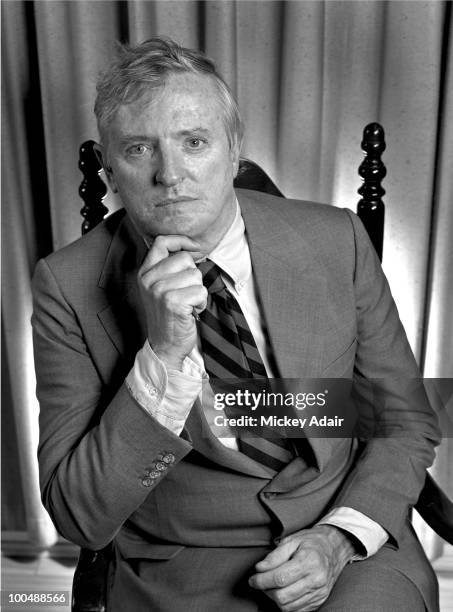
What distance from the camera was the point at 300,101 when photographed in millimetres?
1935

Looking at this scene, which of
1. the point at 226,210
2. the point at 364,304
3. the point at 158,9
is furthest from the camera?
the point at 158,9

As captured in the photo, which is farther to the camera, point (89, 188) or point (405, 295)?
point (405, 295)

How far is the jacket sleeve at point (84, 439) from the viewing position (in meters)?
1.20

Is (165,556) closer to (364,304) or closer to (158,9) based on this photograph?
(364,304)

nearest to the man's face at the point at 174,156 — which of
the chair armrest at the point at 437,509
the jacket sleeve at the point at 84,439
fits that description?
the jacket sleeve at the point at 84,439

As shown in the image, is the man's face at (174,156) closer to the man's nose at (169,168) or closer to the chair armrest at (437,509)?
the man's nose at (169,168)

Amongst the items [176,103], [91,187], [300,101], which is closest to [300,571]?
[176,103]

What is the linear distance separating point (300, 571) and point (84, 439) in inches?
15.7

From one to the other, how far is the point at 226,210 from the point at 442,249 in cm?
90

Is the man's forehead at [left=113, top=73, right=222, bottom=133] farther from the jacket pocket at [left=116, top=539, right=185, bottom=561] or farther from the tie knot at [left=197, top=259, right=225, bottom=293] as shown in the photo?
the jacket pocket at [left=116, top=539, right=185, bottom=561]

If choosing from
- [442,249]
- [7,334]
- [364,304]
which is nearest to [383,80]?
[442,249]

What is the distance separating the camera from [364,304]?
1437 mm

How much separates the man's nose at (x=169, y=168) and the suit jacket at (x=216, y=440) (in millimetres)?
207

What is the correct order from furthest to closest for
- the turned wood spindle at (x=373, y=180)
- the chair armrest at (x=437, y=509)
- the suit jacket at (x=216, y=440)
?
the turned wood spindle at (x=373, y=180) < the chair armrest at (x=437, y=509) < the suit jacket at (x=216, y=440)
